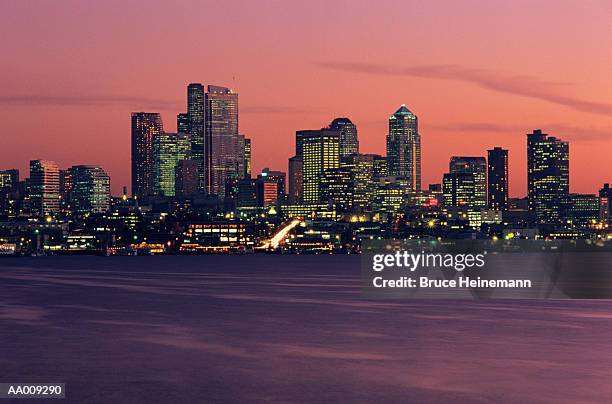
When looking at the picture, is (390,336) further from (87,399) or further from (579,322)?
(87,399)

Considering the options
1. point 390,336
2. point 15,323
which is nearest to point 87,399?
point 390,336

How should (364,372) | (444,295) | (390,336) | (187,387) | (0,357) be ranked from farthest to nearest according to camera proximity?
1. (444,295)
2. (390,336)
3. (0,357)
4. (364,372)
5. (187,387)

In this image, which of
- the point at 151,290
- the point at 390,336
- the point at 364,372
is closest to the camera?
the point at 364,372

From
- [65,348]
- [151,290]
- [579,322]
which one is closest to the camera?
[65,348]

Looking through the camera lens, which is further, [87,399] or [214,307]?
[214,307]

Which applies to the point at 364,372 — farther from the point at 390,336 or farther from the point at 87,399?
the point at 390,336

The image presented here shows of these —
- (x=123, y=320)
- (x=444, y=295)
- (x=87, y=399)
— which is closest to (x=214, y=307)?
(x=123, y=320)
